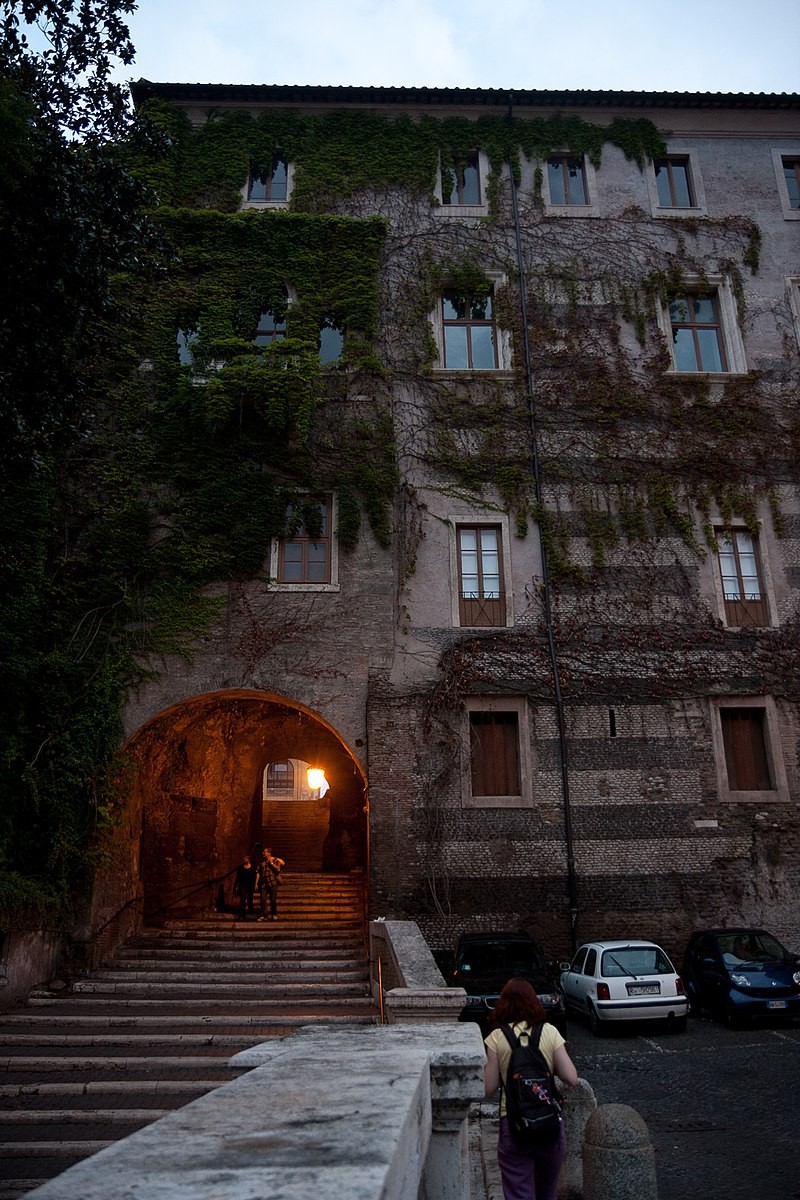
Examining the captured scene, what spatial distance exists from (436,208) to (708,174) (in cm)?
712

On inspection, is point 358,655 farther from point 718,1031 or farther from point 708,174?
point 708,174

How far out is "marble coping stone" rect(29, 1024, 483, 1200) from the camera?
1501 millimetres

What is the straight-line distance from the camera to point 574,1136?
6.69 metres

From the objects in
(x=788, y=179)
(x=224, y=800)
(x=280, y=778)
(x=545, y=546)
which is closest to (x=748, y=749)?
(x=545, y=546)

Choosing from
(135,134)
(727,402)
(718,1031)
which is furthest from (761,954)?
(135,134)

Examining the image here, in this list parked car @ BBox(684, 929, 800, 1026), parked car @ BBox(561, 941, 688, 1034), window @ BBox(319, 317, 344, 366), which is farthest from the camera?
window @ BBox(319, 317, 344, 366)

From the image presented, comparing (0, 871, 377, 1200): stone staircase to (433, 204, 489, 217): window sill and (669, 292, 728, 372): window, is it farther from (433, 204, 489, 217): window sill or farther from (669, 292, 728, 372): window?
(433, 204, 489, 217): window sill

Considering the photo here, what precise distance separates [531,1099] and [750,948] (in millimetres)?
10991

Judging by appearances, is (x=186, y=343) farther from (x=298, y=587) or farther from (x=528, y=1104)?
(x=528, y=1104)

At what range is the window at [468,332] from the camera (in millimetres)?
19344

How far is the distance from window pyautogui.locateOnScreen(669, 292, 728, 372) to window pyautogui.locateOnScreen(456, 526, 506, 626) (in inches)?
259

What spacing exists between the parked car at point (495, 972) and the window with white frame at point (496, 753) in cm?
310

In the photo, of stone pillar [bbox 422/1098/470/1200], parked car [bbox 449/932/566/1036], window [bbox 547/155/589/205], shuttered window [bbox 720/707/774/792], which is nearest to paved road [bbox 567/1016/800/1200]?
parked car [bbox 449/932/566/1036]

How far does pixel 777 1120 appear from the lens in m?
8.16
